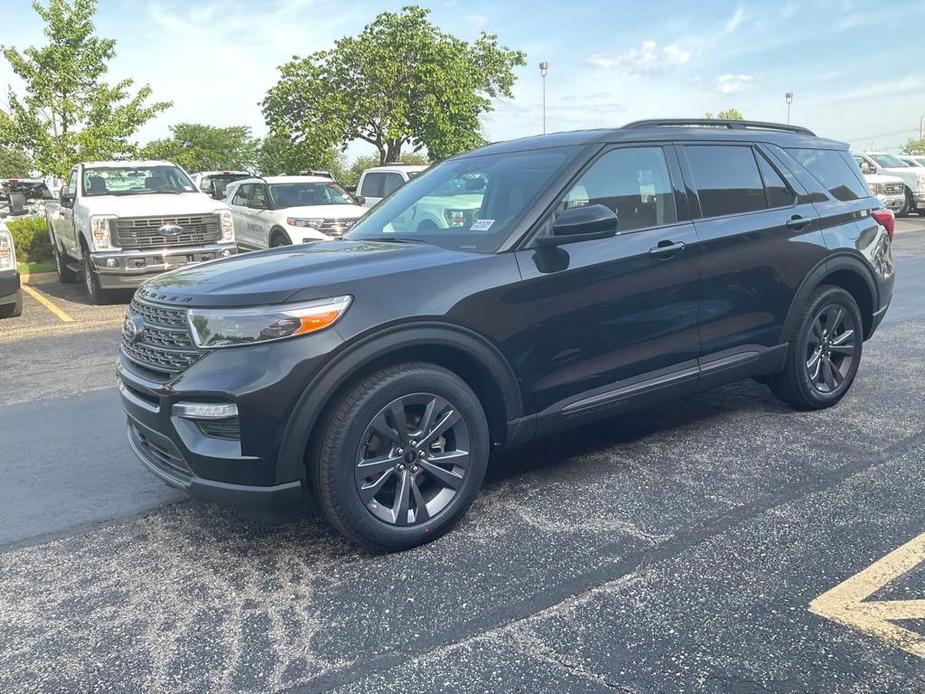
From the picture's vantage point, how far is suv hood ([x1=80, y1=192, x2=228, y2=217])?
34.1 ft

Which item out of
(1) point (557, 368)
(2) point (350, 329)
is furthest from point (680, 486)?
(2) point (350, 329)

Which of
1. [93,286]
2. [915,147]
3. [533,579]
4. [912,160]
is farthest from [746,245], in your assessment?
[915,147]

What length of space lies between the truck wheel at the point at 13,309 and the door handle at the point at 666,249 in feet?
27.3

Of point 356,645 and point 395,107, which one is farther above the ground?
point 395,107

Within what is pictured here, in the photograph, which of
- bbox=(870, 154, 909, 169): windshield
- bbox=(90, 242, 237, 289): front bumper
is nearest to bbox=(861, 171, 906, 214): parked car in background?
bbox=(870, 154, 909, 169): windshield

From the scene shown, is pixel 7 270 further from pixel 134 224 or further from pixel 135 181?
pixel 135 181

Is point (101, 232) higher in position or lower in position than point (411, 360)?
higher

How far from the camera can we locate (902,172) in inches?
948

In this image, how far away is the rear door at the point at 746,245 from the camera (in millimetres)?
4328

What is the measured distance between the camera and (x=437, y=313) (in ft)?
10.9

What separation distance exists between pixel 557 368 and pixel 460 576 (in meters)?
1.07

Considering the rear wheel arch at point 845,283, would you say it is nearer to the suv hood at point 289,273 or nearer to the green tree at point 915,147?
the suv hood at point 289,273

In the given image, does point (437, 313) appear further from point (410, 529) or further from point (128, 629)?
point (128, 629)

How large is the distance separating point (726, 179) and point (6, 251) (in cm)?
796
